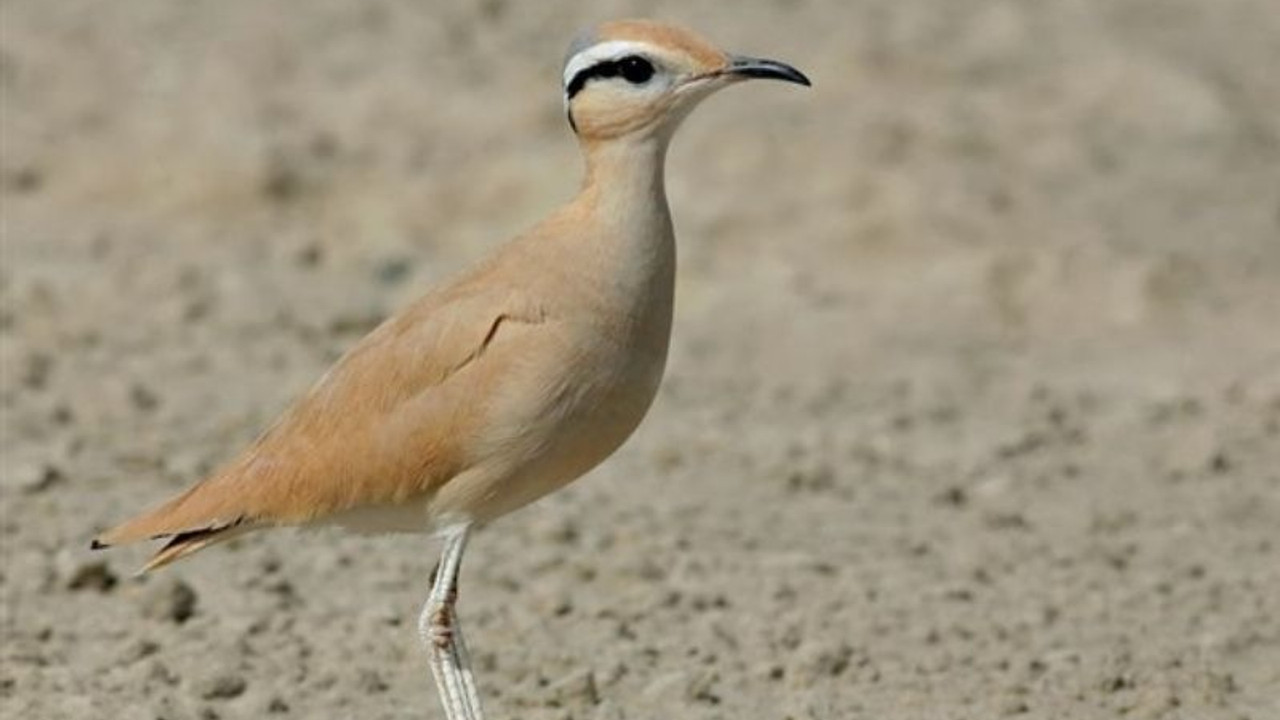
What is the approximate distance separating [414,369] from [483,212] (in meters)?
4.86

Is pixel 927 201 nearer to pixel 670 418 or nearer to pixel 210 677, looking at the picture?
pixel 670 418

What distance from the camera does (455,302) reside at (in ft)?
20.6

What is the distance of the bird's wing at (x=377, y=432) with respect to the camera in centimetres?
614

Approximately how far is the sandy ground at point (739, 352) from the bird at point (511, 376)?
674mm

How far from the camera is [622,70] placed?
244 inches

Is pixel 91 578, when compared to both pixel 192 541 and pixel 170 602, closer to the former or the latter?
pixel 170 602

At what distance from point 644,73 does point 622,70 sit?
0.05 m

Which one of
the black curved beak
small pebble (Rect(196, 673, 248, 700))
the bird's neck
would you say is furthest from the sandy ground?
the black curved beak

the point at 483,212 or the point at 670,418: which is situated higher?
the point at 483,212

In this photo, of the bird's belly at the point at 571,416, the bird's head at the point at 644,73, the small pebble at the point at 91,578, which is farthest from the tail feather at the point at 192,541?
the small pebble at the point at 91,578

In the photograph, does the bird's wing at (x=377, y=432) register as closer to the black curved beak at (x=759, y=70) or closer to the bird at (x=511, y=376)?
the bird at (x=511, y=376)

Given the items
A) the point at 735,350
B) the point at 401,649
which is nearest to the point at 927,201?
the point at 735,350

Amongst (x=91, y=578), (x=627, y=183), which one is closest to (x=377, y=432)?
(x=627, y=183)

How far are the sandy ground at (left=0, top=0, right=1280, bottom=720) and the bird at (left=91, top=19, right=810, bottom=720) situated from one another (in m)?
0.67
